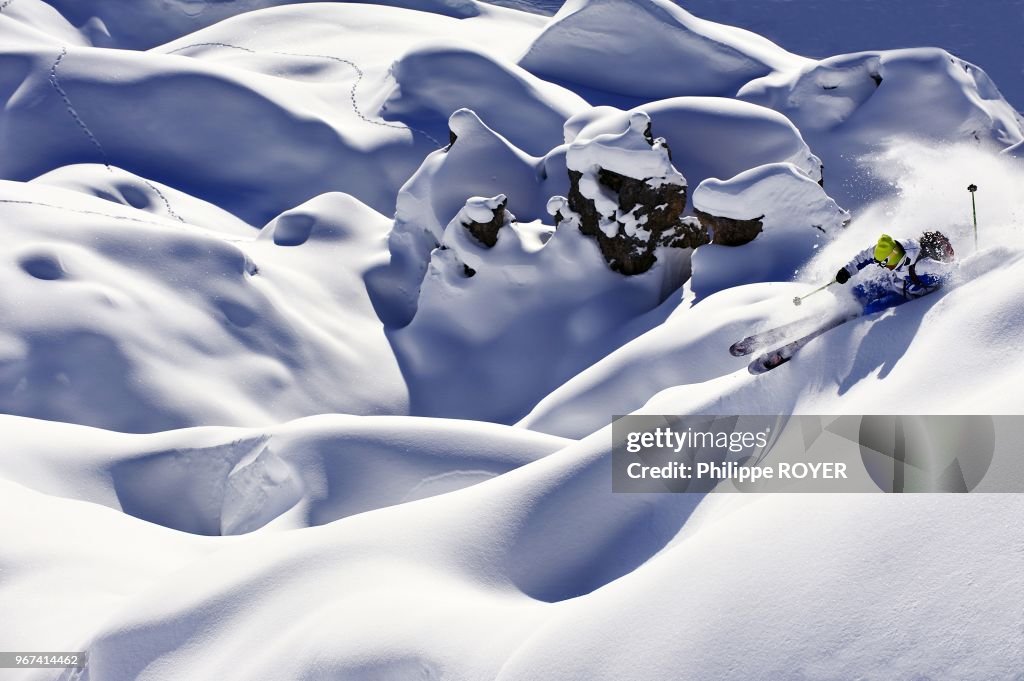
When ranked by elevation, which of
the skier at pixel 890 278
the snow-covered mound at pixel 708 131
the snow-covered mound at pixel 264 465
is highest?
the skier at pixel 890 278

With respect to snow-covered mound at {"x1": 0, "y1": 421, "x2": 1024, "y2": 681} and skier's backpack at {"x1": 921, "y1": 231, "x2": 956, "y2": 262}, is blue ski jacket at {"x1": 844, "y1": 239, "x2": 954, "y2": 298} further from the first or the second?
snow-covered mound at {"x1": 0, "y1": 421, "x2": 1024, "y2": 681}

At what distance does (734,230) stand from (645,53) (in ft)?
26.0

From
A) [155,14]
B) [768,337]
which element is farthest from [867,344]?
[155,14]

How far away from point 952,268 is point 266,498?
6.91 m

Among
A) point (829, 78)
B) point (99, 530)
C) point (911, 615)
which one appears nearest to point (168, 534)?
point (99, 530)

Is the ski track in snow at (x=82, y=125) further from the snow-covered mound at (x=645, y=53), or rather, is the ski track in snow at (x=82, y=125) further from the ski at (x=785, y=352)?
the ski at (x=785, y=352)

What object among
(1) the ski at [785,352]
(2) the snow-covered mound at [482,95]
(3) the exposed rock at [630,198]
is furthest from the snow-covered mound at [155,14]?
(1) the ski at [785,352]

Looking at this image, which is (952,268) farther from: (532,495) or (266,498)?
(266,498)

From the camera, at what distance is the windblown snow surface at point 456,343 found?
604cm

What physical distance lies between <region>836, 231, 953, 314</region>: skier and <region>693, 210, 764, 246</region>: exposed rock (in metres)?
5.66

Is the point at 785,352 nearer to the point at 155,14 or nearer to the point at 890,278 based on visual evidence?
the point at 890,278

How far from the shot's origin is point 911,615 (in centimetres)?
528

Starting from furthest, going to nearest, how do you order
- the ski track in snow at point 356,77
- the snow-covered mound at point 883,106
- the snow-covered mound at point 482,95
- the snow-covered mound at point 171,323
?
1. the ski track in snow at point 356,77
2. the snow-covered mound at point 482,95
3. the snow-covered mound at point 883,106
4. the snow-covered mound at point 171,323

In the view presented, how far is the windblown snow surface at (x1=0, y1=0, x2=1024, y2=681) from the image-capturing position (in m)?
6.04
